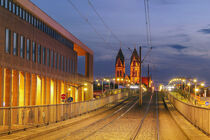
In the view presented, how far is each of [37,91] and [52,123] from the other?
2515cm

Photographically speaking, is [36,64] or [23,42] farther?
[36,64]

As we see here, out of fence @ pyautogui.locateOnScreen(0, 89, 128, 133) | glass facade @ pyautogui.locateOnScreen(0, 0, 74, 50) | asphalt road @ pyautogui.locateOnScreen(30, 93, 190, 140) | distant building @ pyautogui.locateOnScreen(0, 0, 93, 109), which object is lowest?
asphalt road @ pyautogui.locateOnScreen(30, 93, 190, 140)

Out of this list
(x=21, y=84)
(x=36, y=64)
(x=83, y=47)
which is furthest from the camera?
(x=83, y=47)

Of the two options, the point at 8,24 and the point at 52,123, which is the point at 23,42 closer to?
the point at 8,24

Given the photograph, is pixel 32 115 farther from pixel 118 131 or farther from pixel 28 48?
pixel 28 48

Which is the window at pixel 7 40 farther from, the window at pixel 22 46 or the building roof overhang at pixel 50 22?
the building roof overhang at pixel 50 22

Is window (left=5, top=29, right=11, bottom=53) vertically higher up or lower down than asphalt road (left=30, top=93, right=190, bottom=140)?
higher up

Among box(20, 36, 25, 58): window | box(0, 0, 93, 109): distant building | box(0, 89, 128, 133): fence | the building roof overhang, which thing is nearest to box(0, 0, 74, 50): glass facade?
box(0, 0, 93, 109): distant building

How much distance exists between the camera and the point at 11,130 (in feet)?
63.0

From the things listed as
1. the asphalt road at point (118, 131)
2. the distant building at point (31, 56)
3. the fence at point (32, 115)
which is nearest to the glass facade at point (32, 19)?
the distant building at point (31, 56)

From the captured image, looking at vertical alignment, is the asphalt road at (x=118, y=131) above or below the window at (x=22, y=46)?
below

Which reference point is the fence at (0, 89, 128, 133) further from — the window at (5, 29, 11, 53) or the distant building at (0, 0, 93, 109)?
the window at (5, 29, 11, 53)

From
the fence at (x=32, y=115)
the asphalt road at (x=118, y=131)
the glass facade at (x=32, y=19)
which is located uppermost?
the glass facade at (x=32, y=19)

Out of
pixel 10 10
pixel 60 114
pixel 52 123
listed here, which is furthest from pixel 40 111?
pixel 10 10
